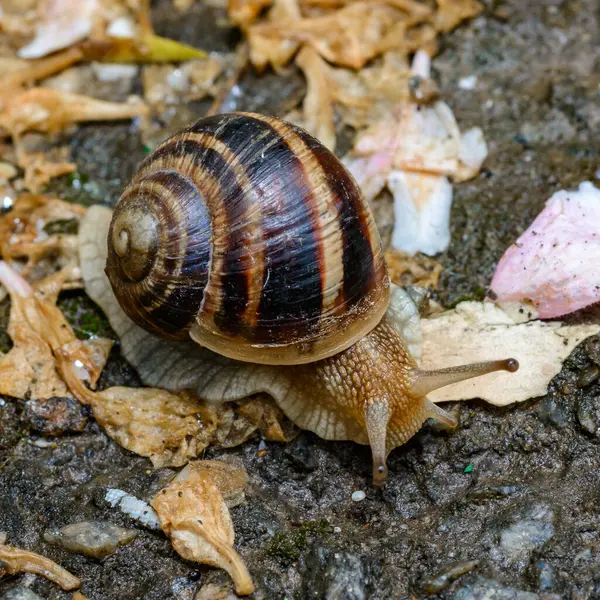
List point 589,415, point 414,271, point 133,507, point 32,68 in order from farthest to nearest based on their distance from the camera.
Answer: point 32,68 → point 414,271 → point 589,415 → point 133,507

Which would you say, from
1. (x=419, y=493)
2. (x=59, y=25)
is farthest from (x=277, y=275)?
(x=59, y=25)

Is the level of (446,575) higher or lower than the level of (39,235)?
lower

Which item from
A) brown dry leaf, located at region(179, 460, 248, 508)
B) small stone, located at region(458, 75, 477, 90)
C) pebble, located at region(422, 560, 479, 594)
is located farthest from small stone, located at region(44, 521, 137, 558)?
small stone, located at region(458, 75, 477, 90)

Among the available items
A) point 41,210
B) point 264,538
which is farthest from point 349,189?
Answer: point 41,210

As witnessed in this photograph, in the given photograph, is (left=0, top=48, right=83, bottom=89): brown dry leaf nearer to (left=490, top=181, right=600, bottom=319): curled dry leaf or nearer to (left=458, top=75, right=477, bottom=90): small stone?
(left=458, top=75, right=477, bottom=90): small stone

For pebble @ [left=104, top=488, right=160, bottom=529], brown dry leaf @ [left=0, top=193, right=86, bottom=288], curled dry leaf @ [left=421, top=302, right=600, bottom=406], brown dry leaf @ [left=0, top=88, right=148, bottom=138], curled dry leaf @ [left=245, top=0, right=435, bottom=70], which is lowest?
pebble @ [left=104, top=488, right=160, bottom=529]

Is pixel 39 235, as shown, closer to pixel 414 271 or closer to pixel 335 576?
pixel 414 271

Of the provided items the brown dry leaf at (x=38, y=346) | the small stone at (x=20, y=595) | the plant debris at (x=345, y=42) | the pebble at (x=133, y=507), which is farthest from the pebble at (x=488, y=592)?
the plant debris at (x=345, y=42)
